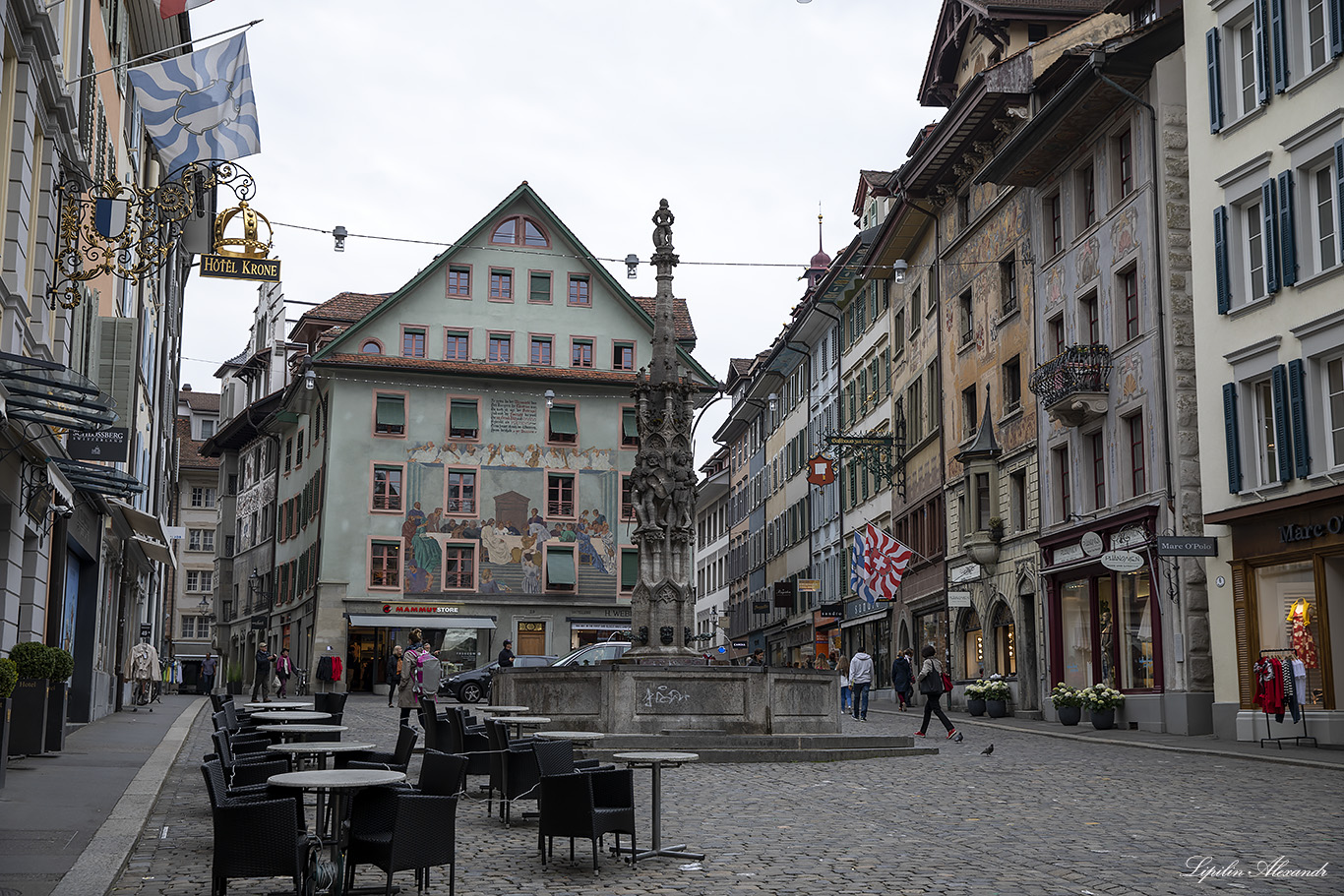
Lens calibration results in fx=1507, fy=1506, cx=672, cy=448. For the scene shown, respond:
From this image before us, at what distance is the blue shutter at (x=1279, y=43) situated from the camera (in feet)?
78.9

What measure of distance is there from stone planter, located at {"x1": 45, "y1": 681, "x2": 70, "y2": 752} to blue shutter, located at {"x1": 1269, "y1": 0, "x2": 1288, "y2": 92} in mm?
20091

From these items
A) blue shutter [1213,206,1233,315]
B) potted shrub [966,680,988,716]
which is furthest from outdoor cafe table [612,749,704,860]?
potted shrub [966,680,988,716]

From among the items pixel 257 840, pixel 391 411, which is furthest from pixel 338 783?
pixel 391 411

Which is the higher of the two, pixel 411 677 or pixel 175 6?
pixel 175 6

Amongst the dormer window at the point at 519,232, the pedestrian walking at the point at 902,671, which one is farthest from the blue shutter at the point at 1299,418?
the dormer window at the point at 519,232

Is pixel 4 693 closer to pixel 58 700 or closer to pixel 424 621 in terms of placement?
pixel 58 700

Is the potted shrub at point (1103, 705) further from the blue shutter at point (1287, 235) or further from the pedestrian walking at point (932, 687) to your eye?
the blue shutter at point (1287, 235)

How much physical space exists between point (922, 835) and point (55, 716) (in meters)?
11.7

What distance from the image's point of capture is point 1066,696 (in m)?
29.9

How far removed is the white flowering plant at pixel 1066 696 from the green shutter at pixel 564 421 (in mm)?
28124

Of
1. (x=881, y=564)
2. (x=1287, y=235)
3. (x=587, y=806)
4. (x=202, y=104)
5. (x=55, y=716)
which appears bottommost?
(x=587, y=806)

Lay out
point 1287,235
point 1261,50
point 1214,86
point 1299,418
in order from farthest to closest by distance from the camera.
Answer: point 1214,86 < point 1261,50 < point 1287,235 < point 1299,418

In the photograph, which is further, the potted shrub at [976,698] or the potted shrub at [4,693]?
the potted shrub at [976,698]

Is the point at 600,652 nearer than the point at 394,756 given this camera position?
No
